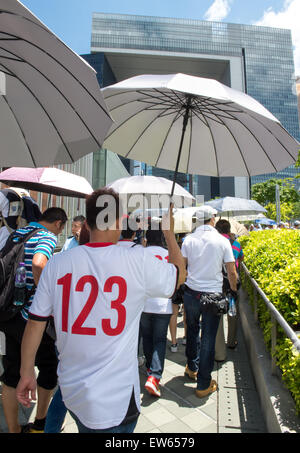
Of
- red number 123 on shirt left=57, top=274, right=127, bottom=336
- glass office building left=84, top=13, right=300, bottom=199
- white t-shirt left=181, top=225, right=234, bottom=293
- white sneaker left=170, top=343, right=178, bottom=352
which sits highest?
glass office building left=84, top=13, right=300, bottom=199

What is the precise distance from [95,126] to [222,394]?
3.15 m

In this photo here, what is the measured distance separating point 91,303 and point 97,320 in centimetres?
9

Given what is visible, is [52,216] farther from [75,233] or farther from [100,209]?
[75,233]

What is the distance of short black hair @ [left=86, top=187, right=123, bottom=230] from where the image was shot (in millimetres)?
1618

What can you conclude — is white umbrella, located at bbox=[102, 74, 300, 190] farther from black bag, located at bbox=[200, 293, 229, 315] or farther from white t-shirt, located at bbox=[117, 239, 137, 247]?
black bag, located at bbox=[200, 293, 229, 315]

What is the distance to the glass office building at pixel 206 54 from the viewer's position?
71250mm

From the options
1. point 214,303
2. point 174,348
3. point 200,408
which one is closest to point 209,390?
point 200,408

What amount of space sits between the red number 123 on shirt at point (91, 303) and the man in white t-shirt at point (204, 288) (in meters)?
2.08

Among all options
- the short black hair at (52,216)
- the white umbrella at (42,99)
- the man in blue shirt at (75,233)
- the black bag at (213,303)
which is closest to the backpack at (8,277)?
the short black hair at (52,216)

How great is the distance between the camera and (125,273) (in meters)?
1.52

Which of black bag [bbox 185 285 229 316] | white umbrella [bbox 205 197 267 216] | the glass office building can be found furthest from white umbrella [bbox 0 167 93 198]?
the glass office building

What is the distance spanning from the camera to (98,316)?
148 centimetres

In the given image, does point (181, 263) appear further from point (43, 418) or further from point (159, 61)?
point (159, 61)

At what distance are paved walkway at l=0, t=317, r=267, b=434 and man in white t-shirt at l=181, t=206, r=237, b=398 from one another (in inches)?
7.3
